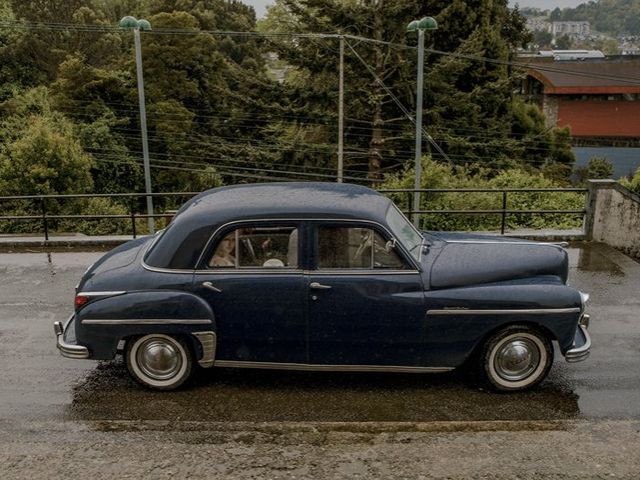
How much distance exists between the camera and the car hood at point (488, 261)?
235 inches

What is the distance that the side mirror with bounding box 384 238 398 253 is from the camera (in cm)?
588

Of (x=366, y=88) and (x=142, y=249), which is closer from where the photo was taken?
(x=142, y=249)

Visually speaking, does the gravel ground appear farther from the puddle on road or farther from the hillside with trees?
the hillside with trees

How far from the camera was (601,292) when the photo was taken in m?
8.87

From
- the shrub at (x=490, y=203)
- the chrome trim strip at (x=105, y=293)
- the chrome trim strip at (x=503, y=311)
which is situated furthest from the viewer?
the shrub at (x=490, y=203)

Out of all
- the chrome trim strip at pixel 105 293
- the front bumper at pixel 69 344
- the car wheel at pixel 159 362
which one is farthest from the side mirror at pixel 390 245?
the front bumper at pixel 69 344

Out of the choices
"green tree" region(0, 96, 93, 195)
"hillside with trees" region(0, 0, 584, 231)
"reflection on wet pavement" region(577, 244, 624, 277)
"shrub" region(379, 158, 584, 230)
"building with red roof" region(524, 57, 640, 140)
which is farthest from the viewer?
"building with red roof" region(524, 57, 640, 140)

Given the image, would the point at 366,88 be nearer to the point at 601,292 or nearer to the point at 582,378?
the point at 601,292

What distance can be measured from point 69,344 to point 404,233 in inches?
133

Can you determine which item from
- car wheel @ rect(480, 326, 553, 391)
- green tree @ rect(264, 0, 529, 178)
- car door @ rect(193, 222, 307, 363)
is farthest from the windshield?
green tree @ rect(264, 0, 529, 178)

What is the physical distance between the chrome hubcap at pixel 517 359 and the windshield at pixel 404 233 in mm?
1155

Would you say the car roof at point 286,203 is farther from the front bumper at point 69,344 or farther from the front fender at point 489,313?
the front bumper at point 69,344

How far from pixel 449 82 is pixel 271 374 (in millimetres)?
31248

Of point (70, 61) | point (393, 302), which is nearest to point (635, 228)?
point (393, 302)
